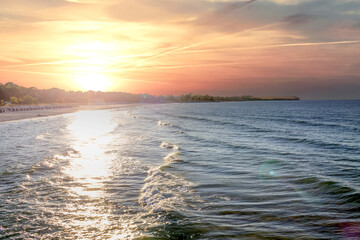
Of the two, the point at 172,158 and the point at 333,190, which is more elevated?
the point at 172,158

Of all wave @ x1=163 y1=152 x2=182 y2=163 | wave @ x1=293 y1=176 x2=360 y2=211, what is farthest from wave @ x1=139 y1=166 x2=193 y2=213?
wave @ x1=293 y1=176 x2=360 y2=211

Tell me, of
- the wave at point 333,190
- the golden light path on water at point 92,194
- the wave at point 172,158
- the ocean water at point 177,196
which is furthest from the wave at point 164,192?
the wave at point 333,190

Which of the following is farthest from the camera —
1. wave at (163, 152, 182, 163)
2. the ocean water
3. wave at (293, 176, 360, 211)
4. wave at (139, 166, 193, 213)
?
wave at (163, 152, 182, 163)

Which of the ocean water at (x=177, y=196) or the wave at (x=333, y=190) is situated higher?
the ocean water at (x=177, y=196)

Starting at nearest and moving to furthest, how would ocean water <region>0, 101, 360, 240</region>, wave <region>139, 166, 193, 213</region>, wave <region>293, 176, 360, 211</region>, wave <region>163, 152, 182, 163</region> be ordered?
ocean water <region>0, 101, 360, 240</region>, wave <region>139, 166, 193, 213</region>, wave <region>293, 176, 360, 211</region>, wave <region>163, 152, 182, 163</region>

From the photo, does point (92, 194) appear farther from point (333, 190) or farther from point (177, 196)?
point (333, 190)

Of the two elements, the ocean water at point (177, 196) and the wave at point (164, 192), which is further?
the wave at point (164, 192)

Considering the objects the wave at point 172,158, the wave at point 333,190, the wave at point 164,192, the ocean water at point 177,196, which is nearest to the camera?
the ocean water at point 177,196

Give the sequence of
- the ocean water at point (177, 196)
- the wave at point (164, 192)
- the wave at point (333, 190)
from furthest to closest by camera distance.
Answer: the wave at point (333, 190)
the wave at point (164, 192)
the ocean water at point (177, 196)

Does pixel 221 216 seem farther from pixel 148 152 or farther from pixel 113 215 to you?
pixel 148 152

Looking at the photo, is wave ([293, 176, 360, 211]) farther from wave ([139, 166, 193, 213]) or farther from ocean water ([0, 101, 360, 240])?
wave ([139, 166, 193, 213])

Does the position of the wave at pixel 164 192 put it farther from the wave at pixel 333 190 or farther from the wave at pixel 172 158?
the wave at pixel 333 190

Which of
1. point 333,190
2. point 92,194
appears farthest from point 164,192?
point 333,190

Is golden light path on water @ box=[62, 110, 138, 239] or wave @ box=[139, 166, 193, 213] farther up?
golden light path on water @ box=[62, 110, 138, 239]
